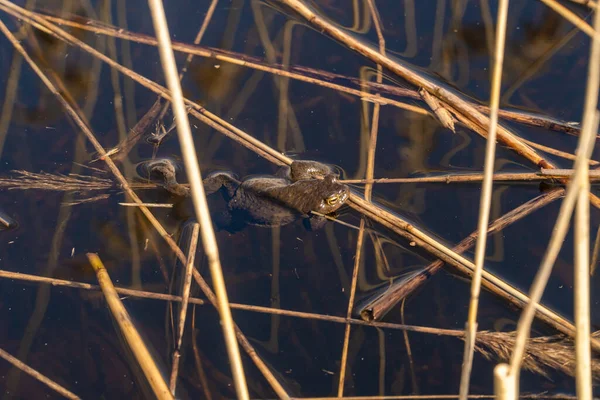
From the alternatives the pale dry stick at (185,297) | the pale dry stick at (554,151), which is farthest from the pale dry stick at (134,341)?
the pale dry stick at (554,151)

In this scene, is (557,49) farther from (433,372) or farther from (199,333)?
(199,333)

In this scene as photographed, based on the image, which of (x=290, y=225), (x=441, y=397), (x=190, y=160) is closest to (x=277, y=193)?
(x=290, y=225)

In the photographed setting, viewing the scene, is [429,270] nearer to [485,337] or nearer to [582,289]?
[485,337]

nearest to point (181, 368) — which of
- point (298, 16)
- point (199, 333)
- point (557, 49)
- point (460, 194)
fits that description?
point (199, 333)

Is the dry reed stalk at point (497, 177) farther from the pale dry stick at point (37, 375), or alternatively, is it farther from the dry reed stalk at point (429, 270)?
the pale dry stick at point (37, 375)

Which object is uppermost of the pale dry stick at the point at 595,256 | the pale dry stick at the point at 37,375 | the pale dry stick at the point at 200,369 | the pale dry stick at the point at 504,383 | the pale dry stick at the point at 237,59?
the pale dry stick at the point at 237,59

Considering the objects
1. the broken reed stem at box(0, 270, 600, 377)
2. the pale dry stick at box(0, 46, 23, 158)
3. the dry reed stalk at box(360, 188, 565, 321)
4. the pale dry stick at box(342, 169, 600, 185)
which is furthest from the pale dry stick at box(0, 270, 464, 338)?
the pale dry stick at box(0, 46, 23, 158)

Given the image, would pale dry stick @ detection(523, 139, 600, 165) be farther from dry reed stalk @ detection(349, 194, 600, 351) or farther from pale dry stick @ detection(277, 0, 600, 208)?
dry reed stalk @ detection(349, 194, 600, 351)
